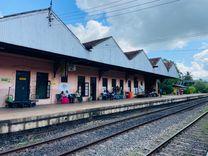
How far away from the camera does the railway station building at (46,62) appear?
15.2 m

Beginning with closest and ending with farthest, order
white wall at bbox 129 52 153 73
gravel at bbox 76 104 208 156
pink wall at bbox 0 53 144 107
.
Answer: gravel at bbox 76 104 208 156 → pink wall at bbox 0 53 144 107 → white wall at bbox 129 52 153 73

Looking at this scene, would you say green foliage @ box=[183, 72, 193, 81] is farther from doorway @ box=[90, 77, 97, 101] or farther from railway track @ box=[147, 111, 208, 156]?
railway track @ box=[147, 111, 208, 156]

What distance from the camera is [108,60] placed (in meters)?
27.1

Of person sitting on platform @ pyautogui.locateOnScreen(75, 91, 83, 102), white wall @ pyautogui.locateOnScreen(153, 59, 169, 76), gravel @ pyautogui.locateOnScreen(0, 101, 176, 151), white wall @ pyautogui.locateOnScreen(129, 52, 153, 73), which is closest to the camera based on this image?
gravel @ pyautogui.locateOnScreen(0, 101, 176, 151)

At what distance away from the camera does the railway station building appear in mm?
15203

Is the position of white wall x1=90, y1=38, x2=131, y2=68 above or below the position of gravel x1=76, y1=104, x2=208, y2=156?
above

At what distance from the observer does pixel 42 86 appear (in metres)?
17.4

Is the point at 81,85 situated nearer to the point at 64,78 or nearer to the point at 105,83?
the point at 64,78

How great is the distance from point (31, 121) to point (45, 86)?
25.8 feet

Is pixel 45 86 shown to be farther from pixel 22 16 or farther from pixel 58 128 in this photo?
pixel 58 128

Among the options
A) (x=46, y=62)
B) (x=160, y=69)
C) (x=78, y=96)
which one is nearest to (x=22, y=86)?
(x=46, y=62)

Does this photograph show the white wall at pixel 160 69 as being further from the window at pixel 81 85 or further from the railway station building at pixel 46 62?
the window at pixel 81 85

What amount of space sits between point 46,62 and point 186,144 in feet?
39.3

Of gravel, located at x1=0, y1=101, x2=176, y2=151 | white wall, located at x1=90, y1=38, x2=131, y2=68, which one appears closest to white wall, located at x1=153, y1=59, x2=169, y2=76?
white wall, located at x1=90, y1=38, x2=131, y2=68
